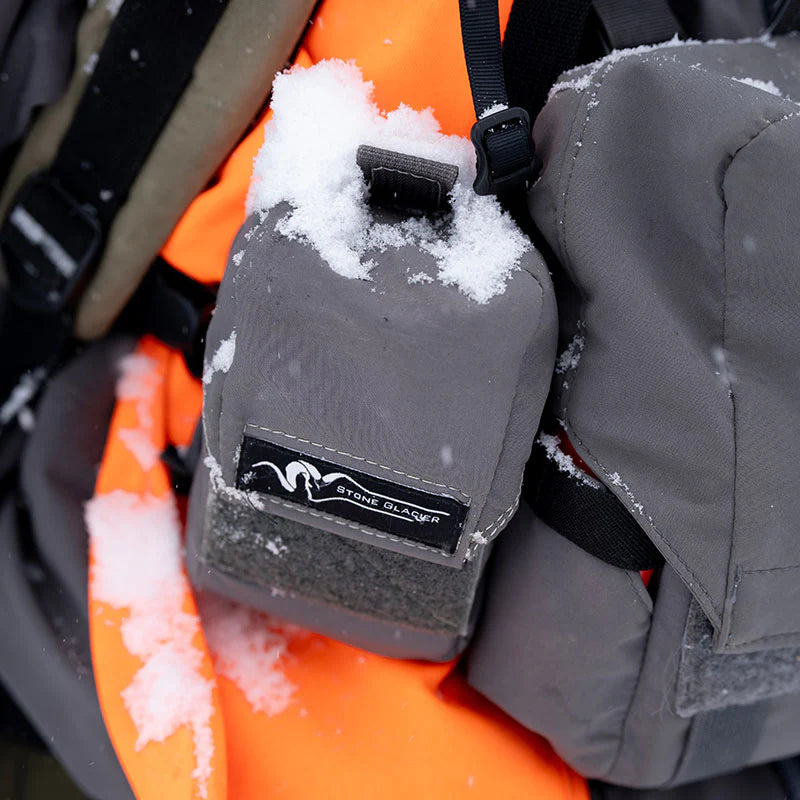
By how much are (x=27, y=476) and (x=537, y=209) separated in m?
0.54

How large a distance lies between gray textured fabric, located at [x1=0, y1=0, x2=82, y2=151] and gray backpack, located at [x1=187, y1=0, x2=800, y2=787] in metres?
0.25

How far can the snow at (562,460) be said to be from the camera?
0.52m

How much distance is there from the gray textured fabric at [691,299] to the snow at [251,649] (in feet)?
1.13

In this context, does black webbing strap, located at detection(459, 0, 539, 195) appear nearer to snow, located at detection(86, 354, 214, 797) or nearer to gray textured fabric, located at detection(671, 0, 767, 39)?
gray textured fabric, located at detection(671, 0, 767, 39)

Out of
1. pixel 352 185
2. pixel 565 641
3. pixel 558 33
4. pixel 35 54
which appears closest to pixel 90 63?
pixel 35 54

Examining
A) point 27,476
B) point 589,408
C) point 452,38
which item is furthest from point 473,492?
point 27,476

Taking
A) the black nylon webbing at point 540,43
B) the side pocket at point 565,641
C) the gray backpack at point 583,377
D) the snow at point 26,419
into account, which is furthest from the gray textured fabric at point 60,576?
the black nylon webbing at point 540,43

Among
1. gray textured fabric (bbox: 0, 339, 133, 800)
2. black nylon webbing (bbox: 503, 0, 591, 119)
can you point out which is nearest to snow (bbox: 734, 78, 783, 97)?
black nylon webbing (bbox: 503, 0, 591, 119)

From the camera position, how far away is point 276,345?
48cm

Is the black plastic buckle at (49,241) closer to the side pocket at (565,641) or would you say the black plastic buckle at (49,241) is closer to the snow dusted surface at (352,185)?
the snow dusted surface at (352,185)

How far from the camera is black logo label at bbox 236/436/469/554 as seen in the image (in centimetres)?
48

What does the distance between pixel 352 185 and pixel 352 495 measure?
0.21 metres

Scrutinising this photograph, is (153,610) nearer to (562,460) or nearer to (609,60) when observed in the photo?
(562,460)

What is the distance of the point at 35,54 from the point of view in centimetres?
59
